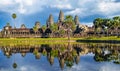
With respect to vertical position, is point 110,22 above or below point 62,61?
above

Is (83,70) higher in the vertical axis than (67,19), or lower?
lower

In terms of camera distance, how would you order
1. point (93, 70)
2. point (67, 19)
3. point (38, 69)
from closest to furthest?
point (93, 70)
point (38, 69)
point (67, 19)

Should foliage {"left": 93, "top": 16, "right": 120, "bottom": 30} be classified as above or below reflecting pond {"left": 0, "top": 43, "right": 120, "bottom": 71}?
above

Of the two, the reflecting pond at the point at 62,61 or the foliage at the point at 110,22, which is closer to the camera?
the reflecting pond at the point at 62,61

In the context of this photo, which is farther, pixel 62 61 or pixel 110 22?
pixel 110 22

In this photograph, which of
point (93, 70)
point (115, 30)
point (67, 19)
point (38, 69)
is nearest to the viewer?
point (93, 70)

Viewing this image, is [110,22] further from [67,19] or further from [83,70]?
[83,70]

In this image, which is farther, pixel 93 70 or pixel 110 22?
pixel 110 22

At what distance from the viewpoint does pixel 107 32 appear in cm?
19938

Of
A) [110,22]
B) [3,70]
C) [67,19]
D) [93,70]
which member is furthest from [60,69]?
[110,22]

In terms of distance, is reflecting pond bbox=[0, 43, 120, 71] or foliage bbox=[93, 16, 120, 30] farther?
foliage bbox=[93, 16, 120, 30]

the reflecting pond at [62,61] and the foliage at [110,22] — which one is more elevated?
the foliage at [110,22]

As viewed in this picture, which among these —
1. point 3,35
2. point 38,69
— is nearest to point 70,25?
point 3,35

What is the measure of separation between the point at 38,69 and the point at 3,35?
532ft
